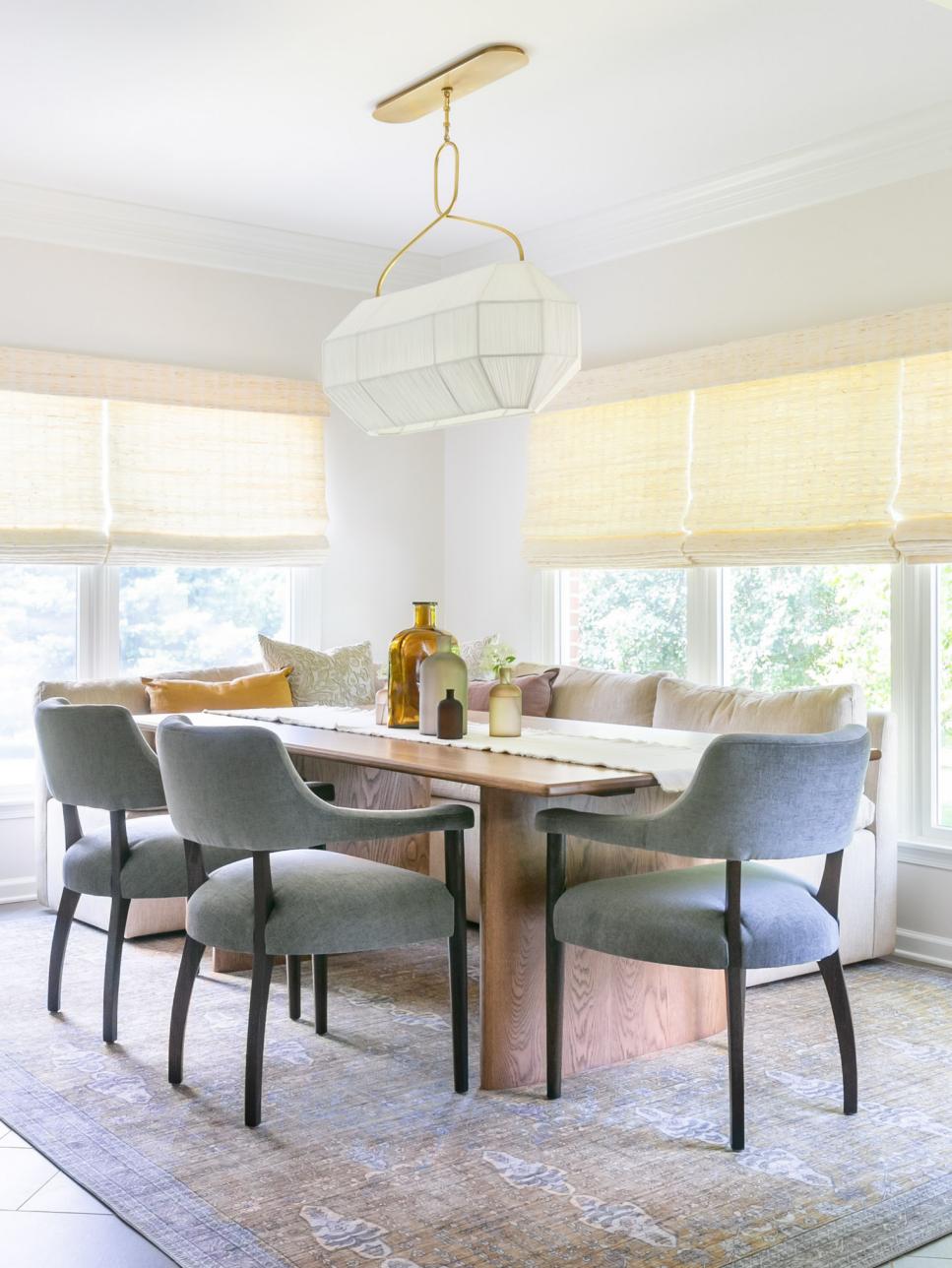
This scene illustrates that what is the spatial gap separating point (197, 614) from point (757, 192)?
2.82 m

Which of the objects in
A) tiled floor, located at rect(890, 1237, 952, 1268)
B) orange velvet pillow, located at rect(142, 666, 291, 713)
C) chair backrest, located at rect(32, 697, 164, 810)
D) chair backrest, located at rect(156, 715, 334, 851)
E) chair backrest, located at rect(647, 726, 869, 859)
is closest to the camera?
tiled floor, located at rect(890, 1237, 952, 1268)

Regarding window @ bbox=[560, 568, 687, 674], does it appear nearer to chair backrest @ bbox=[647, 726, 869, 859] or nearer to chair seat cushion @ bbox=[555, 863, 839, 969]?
chair seat cushion @ bbox=[555, 863, 839, 969]

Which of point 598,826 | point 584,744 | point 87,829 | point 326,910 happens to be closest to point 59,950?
point 87,829

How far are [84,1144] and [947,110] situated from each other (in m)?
3.77

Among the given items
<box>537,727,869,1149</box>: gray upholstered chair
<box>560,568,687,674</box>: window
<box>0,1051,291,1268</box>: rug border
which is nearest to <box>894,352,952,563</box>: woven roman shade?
<box>560,568,687,674</box>: window

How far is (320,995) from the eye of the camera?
3.42 meters

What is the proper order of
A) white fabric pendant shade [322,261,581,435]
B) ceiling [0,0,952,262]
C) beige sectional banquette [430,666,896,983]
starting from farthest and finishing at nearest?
A: beige sectional banquette [430,666,896,983], ceiling [0,0,952,262], white fabric pendant shade [322,261,581,435]

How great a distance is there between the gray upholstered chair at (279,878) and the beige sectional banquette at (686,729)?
719mm

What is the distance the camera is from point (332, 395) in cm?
371

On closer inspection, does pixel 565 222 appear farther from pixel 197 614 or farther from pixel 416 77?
pixel 197 614

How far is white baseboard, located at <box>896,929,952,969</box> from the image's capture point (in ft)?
13.9

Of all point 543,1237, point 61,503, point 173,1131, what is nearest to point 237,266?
point 61,503

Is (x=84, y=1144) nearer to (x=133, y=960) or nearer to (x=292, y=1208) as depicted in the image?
(x=292, y=1208)

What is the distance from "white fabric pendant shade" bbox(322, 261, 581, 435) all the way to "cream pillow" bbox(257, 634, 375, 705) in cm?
188
